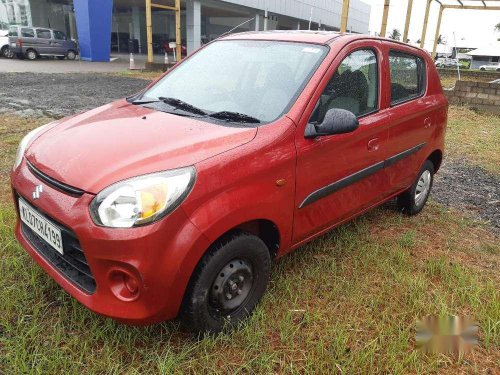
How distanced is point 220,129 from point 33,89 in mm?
10536

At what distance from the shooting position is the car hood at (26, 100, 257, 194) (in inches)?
78.1

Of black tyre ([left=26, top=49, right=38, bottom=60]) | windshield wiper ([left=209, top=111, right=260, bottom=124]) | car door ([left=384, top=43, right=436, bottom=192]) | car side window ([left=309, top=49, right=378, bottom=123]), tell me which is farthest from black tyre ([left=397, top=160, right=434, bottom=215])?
black tyre ([left=26, top=49, right=38, bottom=60])

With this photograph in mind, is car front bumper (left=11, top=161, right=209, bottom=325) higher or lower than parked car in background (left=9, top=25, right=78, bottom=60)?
lower

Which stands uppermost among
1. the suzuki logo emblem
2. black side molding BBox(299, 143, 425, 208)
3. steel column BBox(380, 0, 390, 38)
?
steel column BBox(380, 0, 390, 38)

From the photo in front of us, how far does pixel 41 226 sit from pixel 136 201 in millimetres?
669

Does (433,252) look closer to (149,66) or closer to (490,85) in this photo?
(490,85)

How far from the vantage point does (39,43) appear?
2177 centimetres

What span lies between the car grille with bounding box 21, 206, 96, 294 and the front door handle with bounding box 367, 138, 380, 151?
2.08m

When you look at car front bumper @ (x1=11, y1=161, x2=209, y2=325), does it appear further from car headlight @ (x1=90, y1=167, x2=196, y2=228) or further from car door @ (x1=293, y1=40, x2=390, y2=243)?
car door @ (x1=293, y1=40, x2=390, y2=243)

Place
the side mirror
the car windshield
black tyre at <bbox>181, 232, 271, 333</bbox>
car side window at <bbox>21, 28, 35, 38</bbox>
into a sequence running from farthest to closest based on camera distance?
car side window at <bbox>21, 28, 35, 38</bbox> < the car windshield < the side mirror < black tyre at <bbox>181, 232, 271, 333</bbox>

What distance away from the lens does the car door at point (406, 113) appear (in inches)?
133

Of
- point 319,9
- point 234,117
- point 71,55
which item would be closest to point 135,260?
point 234,117

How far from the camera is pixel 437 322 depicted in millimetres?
2545

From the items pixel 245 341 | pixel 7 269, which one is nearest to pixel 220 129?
pixel 245 341
